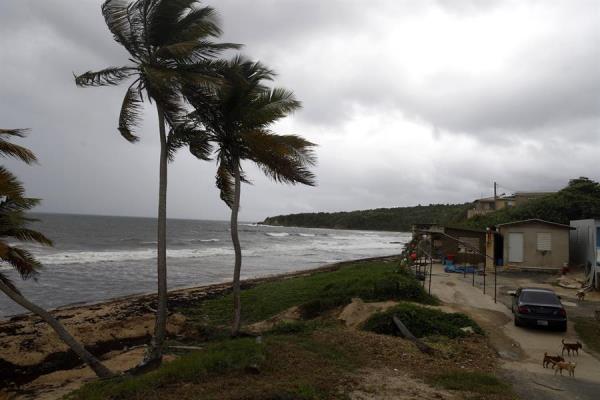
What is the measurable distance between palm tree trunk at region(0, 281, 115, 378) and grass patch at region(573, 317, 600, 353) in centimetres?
1192

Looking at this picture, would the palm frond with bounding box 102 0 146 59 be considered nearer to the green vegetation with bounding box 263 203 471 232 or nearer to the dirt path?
the dirt path

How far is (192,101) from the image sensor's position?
1034 cm

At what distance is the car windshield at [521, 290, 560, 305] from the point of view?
13461 millimetres

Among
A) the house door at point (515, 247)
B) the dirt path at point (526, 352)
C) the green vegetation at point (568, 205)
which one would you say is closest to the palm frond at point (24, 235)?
the dirt path at point (526, 352)

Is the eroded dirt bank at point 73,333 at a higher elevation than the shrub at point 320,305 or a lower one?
lower

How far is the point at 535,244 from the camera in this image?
1027 inches

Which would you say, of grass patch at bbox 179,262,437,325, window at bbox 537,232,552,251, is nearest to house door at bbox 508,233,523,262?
window at bbox 537,232,552,251

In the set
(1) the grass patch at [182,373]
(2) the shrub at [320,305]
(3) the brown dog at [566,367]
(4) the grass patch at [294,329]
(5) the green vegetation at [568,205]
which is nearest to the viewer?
(1) the grass patch at [182,373]

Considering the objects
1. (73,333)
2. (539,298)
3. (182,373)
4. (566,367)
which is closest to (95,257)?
(73,333)

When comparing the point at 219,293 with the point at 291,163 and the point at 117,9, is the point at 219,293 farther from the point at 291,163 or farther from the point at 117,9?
the point at 117,9

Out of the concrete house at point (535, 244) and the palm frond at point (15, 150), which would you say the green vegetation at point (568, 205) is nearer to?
the concrete house at point (535, 244)

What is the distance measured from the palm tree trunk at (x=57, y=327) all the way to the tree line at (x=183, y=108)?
0.02m

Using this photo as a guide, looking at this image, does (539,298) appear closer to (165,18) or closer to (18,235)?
(165,18)

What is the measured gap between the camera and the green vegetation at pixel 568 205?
35750 mm
